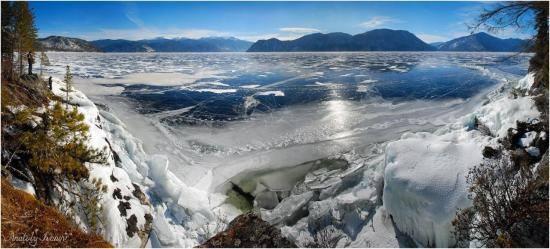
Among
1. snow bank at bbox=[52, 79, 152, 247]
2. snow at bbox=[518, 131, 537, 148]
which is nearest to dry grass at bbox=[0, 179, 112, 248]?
snow bank at bbox=[52, 79, 152, 247]

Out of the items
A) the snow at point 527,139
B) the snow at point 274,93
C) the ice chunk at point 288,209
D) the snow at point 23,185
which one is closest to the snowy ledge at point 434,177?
the snow at point 527,139

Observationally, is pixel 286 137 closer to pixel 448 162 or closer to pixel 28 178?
pixel 448 162

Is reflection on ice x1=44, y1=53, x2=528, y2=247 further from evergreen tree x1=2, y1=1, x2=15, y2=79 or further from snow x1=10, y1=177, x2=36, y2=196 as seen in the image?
evergreen tree x1=2, y1=1, x2=15, y2=79

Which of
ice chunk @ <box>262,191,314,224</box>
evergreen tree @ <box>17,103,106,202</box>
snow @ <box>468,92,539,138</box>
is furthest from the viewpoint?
ice chunk @ <box>262,191,314,224</box>

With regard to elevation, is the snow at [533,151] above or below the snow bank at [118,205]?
above

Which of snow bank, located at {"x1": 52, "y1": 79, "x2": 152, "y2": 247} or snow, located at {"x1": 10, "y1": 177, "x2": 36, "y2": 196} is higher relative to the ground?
snow, located at {"x1": 10, "y1": 177, "x2": 36, "y2": 196}

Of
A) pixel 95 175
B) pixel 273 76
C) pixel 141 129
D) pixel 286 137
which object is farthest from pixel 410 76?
pixel 95 175

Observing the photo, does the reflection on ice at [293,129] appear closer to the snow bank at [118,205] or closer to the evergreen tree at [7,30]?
the snow bank at [118,205]
